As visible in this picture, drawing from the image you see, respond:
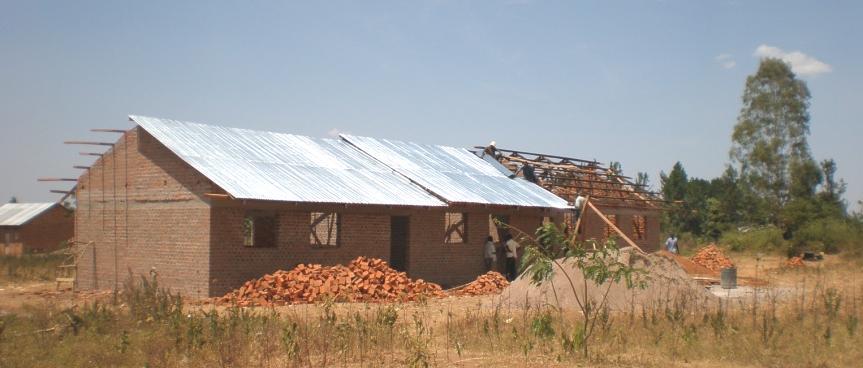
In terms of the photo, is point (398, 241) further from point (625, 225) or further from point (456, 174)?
point (625, 225)

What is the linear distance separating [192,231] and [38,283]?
10290mm

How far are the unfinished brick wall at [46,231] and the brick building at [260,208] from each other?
1545 inches

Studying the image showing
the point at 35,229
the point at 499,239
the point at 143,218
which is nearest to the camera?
the point at 143,218

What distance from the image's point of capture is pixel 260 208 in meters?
20.3

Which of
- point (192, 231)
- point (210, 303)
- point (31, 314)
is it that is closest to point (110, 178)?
point (192, 231)

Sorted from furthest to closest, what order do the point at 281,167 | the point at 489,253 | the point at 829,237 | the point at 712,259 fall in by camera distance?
the point at 829,237 → the point at 712,259 → the point at 489,253 → the point at 281,167

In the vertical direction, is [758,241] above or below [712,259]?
above

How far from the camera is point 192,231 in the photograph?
2047 cm

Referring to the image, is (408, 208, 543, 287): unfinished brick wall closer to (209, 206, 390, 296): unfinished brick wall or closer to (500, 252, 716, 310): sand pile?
(209, 206, 390, 296): unfinished brick wall

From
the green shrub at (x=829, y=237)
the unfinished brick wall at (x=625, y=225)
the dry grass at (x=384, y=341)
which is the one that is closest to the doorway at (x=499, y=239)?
the unfinished brick wall at (x=625, y=225)

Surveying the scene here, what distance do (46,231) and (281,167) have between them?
44360 millimetres

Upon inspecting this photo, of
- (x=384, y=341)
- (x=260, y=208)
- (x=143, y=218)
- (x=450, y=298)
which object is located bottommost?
(x=450, y=298)

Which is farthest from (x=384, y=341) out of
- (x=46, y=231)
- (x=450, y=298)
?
(x=46, y=231)

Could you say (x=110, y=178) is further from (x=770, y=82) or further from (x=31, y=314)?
(x=770, y=82)
